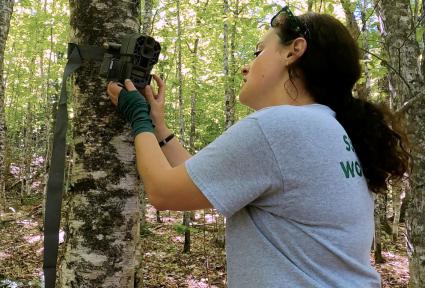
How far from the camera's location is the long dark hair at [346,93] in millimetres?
1683

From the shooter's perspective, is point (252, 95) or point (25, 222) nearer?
point (252, 95)

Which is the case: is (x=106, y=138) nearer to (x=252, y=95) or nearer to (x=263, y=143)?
(x=252, y=95)

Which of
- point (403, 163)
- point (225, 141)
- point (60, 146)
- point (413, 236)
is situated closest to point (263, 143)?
point (225, 141)

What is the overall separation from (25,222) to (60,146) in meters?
14.6

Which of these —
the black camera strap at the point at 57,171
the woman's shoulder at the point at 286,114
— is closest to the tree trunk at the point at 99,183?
the black camera strap at the point at 57,171

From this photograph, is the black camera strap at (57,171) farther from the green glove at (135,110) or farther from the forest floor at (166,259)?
the forest floor at (166,259)

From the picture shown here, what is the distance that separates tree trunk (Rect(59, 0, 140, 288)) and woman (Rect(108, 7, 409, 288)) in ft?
0.89

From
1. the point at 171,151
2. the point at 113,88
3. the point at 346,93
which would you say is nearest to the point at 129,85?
the point at 113,88

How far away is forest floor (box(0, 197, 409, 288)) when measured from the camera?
26.8 feet

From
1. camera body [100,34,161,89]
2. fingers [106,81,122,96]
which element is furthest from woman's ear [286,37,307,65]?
fingers [106,81,122,96]

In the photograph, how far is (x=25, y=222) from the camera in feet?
48.8

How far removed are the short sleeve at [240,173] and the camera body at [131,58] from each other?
0.67 meters

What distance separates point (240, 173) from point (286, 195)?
0.18 metres

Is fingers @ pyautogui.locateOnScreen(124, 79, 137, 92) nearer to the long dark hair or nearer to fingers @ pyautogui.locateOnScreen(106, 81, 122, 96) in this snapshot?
fingers @ pyautogui.locateOnScreen(106, 81, 122, 96)
